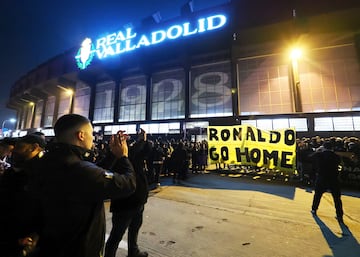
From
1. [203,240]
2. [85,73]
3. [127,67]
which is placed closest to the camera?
[203,240]

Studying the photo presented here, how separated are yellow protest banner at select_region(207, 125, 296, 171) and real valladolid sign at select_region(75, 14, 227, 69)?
43.8 feet

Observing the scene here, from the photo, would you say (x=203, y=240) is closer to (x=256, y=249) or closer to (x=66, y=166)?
(x=256, y=249)

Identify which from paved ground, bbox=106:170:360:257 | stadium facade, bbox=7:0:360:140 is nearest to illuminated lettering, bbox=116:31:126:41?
stadium facade, bbox=7:0:360:140

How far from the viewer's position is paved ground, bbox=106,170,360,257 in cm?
326

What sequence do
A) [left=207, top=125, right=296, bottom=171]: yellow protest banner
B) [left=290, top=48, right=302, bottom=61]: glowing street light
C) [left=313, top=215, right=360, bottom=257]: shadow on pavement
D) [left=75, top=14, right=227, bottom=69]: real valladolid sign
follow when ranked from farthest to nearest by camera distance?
[left=75, top=14, right=227, bottom=69]: real valladolid sign < [left=290, top=48, right=302, bottom=61]: glowing street light < [left=207, top=125, right=296, bottom=171]: yellow protest banner < [left=313, top=215, right=360, bottom=257]: shadow on pavement

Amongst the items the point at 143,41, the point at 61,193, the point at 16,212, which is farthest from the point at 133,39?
the point at 61,193

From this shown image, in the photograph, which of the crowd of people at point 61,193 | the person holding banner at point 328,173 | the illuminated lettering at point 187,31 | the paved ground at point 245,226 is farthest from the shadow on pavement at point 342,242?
the illuminated lettering at point 187,31

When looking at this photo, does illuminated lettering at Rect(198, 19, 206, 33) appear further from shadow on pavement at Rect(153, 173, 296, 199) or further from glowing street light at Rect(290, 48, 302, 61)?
shadow on pavement at Rect(153, 173, 296, 199)

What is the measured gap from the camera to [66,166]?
1279mm

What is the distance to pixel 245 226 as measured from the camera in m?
4.17

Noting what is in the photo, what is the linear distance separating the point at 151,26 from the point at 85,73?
10642 mm

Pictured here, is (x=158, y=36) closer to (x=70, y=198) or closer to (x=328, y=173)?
(x=328, y=173)

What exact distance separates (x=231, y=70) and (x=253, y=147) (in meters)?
12.0

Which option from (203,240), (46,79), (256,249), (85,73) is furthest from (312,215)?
(46,79)
